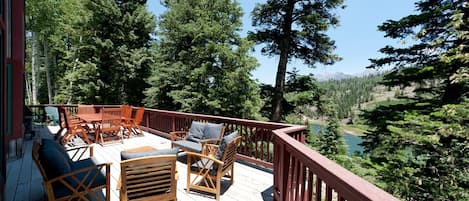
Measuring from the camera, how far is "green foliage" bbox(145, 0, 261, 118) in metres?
14.1

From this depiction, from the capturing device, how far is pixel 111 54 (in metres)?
16.6

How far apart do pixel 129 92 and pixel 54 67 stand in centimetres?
926

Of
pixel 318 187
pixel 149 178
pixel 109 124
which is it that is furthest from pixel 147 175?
pixel 109 124

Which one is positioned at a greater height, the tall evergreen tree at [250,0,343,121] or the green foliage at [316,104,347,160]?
the tall evergreen tree at [250,0,343,121]

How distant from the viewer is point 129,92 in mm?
17719

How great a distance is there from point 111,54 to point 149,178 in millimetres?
16480

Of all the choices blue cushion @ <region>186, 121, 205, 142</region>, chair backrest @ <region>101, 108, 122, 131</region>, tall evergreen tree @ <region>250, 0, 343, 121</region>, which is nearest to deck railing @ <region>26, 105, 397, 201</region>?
blue cushion @ <region>186, 121, 205, 142</region>

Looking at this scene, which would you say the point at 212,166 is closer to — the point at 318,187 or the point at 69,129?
the point at 318,187

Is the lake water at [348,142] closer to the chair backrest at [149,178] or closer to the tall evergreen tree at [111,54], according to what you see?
the chair backrest at [149,178]

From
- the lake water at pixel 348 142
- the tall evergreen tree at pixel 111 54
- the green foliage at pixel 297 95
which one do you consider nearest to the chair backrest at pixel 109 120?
the green foliage at pixel 297 95

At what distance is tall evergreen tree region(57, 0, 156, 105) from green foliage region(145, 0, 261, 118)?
1632 millimetres

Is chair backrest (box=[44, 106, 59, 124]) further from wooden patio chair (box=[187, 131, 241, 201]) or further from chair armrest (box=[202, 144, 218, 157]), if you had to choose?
wooden patio chair (box=[187, 131, 241, 201])

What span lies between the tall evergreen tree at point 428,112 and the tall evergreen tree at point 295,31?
3123 mm

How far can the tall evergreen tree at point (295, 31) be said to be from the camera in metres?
12.5
